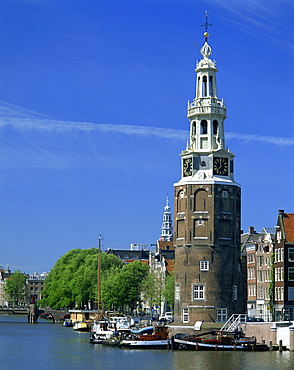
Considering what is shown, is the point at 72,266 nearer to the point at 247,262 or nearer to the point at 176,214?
the point at 247,262

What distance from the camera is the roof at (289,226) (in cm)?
9688

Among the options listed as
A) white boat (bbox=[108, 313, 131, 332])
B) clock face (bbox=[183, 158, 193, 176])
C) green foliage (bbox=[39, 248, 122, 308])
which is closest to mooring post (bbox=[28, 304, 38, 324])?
green foliage (bbox=[39, 248, 122, 308])

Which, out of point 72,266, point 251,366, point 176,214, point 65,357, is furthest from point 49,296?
point 251,366

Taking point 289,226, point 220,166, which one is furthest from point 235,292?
point 220,166

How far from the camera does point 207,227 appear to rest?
3516 inches

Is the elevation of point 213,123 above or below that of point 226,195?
above

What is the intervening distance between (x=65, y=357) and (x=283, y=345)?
850 inches

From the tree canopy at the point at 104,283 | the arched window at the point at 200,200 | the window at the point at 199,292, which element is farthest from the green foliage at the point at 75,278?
the arched window at the point at 200,200

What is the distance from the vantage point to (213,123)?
9338 cm

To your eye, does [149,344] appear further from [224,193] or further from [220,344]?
[224,193]

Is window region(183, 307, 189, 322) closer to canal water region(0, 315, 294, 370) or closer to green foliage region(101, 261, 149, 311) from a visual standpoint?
canal water region(0, 315, 294, 370)

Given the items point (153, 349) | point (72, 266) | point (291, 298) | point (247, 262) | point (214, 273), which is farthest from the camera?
point (72, 266)

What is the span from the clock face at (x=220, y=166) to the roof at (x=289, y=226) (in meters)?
12.0

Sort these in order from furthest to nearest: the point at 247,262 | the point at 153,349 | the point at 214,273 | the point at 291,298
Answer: the point at 247,262 → the point at 291,298 → the point at 214,273 → the point at 153,349
